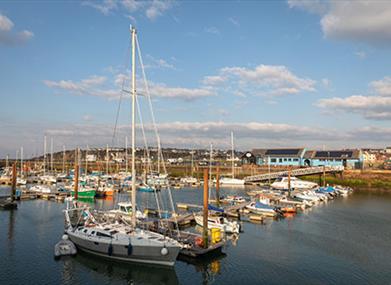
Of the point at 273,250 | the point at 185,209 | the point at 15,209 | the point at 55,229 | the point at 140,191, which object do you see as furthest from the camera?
the point at 140,191

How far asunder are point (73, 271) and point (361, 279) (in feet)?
65.7

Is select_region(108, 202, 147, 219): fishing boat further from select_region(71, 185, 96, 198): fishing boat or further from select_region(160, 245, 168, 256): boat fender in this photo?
select_region(71, 185, 96, 198): fishing boat

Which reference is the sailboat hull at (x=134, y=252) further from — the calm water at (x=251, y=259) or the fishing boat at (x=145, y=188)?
the fishing boat at (x=145, y=188)

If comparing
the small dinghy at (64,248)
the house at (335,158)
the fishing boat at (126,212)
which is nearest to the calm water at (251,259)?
the small dinghy at (64,248)

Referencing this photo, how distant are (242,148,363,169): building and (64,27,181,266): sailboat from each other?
8677cm

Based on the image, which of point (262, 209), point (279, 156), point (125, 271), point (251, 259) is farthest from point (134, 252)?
point (279, 156)

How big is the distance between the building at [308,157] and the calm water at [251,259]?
64146mm

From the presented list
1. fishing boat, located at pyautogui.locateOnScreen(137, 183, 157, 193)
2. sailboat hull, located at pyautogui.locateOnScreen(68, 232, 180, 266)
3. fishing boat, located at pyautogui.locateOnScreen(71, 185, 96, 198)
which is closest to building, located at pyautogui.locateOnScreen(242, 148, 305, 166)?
fishing boat, located at pyautogui.locateOnScreen(137, 183, 157, 193)

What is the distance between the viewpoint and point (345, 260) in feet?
90.5

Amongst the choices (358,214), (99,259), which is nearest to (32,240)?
(99,259)

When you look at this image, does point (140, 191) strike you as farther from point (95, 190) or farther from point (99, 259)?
point (99, 259)

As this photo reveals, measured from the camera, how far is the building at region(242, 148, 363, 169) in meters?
102

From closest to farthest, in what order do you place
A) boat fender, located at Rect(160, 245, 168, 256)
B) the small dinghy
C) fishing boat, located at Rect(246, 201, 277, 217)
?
1. boat fender, located at Rect(160, 245, 168, 256)
2. the small dinghy
3. fishing boat, located at Rect(246, 201, 277, 217)

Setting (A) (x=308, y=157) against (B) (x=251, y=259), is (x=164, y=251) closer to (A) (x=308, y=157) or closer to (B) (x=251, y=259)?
(B) (x=251, y=259)
